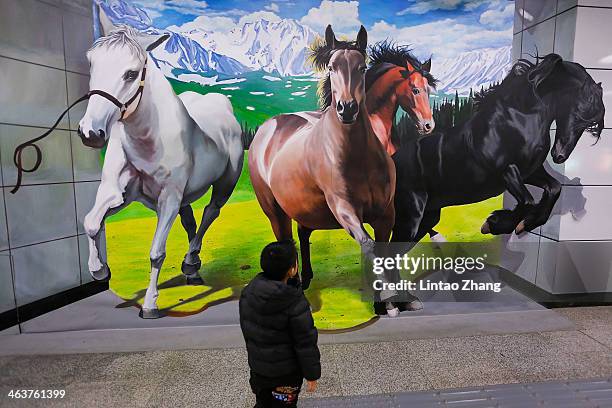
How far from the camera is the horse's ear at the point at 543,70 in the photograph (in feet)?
12.7

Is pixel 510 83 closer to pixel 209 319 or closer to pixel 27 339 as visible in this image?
pixel 209 319

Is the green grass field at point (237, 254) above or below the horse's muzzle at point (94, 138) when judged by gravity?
below

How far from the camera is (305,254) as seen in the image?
385 cm

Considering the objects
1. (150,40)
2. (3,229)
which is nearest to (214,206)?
(150,40)

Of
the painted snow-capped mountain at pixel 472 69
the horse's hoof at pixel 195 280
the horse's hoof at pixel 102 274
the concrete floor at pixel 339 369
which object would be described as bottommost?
the concrete floor at pixel 339 369

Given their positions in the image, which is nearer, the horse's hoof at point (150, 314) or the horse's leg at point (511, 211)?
the horse's hoof at point (150, 314)

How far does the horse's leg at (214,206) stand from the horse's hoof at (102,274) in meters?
0.67

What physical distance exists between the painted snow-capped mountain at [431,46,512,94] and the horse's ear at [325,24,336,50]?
0.93 m

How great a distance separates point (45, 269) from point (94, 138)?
1.29m

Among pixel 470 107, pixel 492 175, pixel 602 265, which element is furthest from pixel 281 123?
pixel 602 265

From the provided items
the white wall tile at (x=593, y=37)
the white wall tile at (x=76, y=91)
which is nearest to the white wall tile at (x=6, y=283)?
the white wall tile at (x=76, y=91)

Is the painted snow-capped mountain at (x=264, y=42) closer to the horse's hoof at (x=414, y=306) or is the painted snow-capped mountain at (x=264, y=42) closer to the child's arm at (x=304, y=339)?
the horse's hoof at (x=414, y=306)

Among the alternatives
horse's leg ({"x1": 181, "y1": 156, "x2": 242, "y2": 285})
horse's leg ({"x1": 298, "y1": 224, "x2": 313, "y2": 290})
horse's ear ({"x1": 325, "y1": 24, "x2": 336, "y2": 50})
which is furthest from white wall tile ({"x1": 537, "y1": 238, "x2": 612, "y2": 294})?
horse's leg ({"x1": 181, "y1": 156, "x2": 242, "y2": 285})

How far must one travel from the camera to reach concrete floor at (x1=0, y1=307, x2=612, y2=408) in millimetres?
2684
